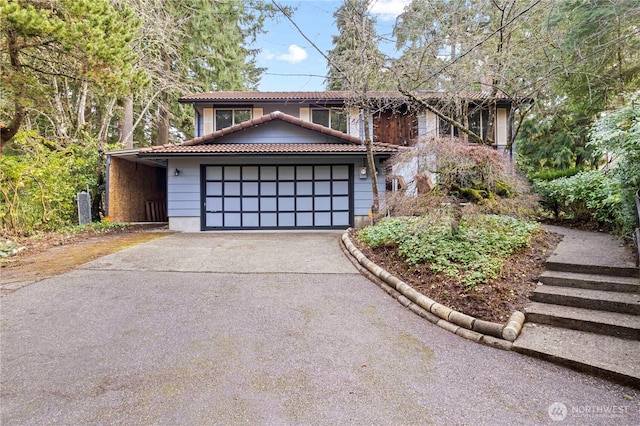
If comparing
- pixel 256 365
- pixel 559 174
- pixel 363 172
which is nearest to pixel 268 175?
pixel 363 172

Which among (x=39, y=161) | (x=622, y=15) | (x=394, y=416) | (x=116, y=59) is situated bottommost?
(x=394, y=416)

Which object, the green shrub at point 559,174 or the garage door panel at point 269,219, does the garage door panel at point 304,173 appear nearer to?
the garage door panel at point 269,219

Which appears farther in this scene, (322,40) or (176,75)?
(176,75)

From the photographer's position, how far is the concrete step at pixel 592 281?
3.45 metres

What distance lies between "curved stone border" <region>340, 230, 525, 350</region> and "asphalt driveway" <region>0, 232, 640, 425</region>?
0.16 metres

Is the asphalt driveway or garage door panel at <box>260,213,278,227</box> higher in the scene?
garage door panel at <box>260,213,278,227</box>

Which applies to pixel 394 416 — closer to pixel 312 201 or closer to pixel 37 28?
pixel 37 28

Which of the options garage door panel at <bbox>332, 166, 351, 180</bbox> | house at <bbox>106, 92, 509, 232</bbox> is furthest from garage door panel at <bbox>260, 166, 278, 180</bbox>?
garage door panel at <bbox>332, 166, 351, 180</bbox>

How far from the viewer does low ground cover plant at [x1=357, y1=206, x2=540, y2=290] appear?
4.06 metres

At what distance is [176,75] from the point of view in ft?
42.2

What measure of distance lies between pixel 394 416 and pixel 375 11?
8733 millimetres

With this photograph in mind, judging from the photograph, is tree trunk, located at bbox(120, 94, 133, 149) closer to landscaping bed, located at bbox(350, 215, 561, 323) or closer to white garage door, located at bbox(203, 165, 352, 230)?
white garage door, located at bbox(203, 165, 352, 230)

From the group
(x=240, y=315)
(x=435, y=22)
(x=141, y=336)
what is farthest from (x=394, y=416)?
(x=435, y=22)

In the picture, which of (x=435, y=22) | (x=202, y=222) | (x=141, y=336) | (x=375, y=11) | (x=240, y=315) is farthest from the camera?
(x=202, y=222)
